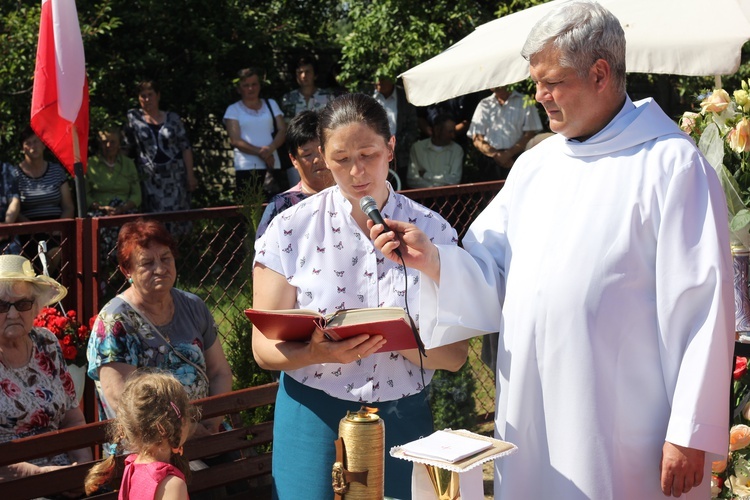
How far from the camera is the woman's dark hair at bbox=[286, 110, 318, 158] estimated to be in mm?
5361

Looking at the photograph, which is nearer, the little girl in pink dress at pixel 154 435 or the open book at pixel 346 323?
the open book at pixel 346 323

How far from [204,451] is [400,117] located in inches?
270

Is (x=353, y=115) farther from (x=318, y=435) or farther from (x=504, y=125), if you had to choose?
(x=504, y=125)

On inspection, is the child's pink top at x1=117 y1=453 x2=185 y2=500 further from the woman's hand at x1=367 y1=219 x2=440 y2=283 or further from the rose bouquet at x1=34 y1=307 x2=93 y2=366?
the rose bouquet at x1=34 y1=307 x2=93 y2=366

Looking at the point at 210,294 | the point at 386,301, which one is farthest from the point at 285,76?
the point at 386,301

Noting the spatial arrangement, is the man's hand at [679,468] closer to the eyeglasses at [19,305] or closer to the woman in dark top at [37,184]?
the eyeglasses at [19,305]

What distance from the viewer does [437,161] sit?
434 inches

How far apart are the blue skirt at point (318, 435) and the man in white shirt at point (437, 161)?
756cm

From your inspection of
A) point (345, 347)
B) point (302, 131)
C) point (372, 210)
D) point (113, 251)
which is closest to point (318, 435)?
point (345, 347)

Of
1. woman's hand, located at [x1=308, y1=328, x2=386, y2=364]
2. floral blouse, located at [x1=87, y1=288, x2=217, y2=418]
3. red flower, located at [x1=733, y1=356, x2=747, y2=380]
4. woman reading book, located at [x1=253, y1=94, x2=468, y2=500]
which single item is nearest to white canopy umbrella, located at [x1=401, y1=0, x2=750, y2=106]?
red flower, located at [x1=733, y1=356, x2=747, y2=380]

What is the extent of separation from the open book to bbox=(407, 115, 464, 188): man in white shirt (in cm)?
783

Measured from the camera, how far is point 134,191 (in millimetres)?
9820

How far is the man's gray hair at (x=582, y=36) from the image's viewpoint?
9.60 feet

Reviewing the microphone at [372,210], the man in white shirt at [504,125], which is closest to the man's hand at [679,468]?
the microphone at [372,210]
